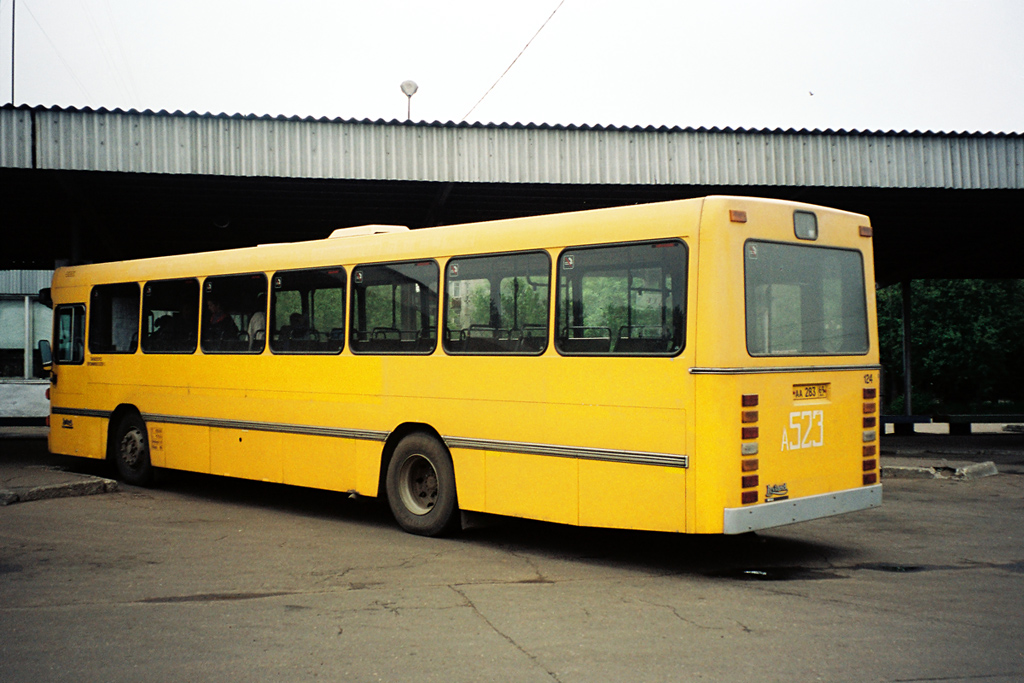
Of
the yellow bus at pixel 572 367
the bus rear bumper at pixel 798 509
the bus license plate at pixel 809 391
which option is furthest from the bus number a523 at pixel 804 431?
the bus rear bumper at pixel 798 509

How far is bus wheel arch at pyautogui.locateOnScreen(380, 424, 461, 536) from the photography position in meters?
8.72

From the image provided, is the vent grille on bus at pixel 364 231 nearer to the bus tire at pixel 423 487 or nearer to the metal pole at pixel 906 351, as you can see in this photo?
the bus tire at pixel 423 487

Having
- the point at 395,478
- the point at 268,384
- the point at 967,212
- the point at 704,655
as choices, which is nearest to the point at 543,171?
the point at 268,384

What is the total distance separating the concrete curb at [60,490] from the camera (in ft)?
35.5

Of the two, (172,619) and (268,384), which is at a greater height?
(268,384)

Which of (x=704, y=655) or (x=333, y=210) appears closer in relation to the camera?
(x=704, y=655)

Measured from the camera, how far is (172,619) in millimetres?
6035

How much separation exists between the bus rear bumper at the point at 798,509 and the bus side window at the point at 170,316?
705 centimetres

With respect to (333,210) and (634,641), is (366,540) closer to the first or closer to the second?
(634,641)

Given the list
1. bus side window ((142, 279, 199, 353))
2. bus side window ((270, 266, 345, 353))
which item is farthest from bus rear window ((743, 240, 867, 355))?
bus side window ((142, 279, 199, 353))

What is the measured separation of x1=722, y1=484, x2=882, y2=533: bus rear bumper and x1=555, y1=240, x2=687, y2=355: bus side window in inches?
50.4

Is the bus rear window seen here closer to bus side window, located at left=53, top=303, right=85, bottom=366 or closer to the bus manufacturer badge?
the bus manufacturer badge

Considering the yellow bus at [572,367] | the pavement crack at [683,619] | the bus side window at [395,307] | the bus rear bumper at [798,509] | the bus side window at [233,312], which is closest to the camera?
the pavement crack at [683,619]

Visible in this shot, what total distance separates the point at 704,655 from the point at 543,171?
1064cm
